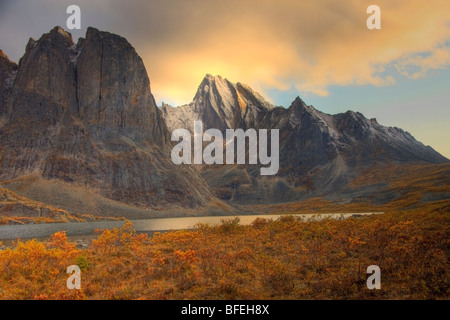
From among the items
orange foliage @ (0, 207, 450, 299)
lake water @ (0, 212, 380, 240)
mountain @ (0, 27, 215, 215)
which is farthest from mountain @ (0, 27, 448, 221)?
orange foliage @ (0, 207, 450, 299)

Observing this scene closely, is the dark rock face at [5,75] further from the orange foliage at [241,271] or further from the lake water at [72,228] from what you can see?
the orange foliage at [241,271]

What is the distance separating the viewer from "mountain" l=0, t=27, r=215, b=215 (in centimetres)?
12481

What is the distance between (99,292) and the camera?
1428 centimetres

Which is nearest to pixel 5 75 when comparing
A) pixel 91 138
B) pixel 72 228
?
pixel 91 138

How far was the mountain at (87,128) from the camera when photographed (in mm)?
124812

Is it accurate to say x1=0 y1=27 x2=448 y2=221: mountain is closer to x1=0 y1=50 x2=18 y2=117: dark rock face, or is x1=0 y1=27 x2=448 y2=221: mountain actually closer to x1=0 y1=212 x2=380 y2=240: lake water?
x1=0 y1=50 x2=18 y2=117: dark rock face

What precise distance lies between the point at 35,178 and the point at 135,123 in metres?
47.7

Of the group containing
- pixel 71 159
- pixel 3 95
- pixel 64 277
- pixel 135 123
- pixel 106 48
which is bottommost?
pixel 64 277

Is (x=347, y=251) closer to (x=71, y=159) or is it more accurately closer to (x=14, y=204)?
(x=14, y=204)

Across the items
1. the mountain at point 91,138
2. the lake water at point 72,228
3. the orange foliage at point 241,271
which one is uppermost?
the mountain at point 91,138

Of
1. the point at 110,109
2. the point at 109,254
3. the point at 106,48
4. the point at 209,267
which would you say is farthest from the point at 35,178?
the point at 209,267

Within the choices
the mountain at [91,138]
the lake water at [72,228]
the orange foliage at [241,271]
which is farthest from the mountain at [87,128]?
the orange foliage at [241,271]

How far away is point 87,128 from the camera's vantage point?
13988 cm

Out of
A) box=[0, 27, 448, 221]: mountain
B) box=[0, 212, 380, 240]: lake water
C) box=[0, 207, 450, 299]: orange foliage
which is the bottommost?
box=[0, 212, 380, 240]: lake water
